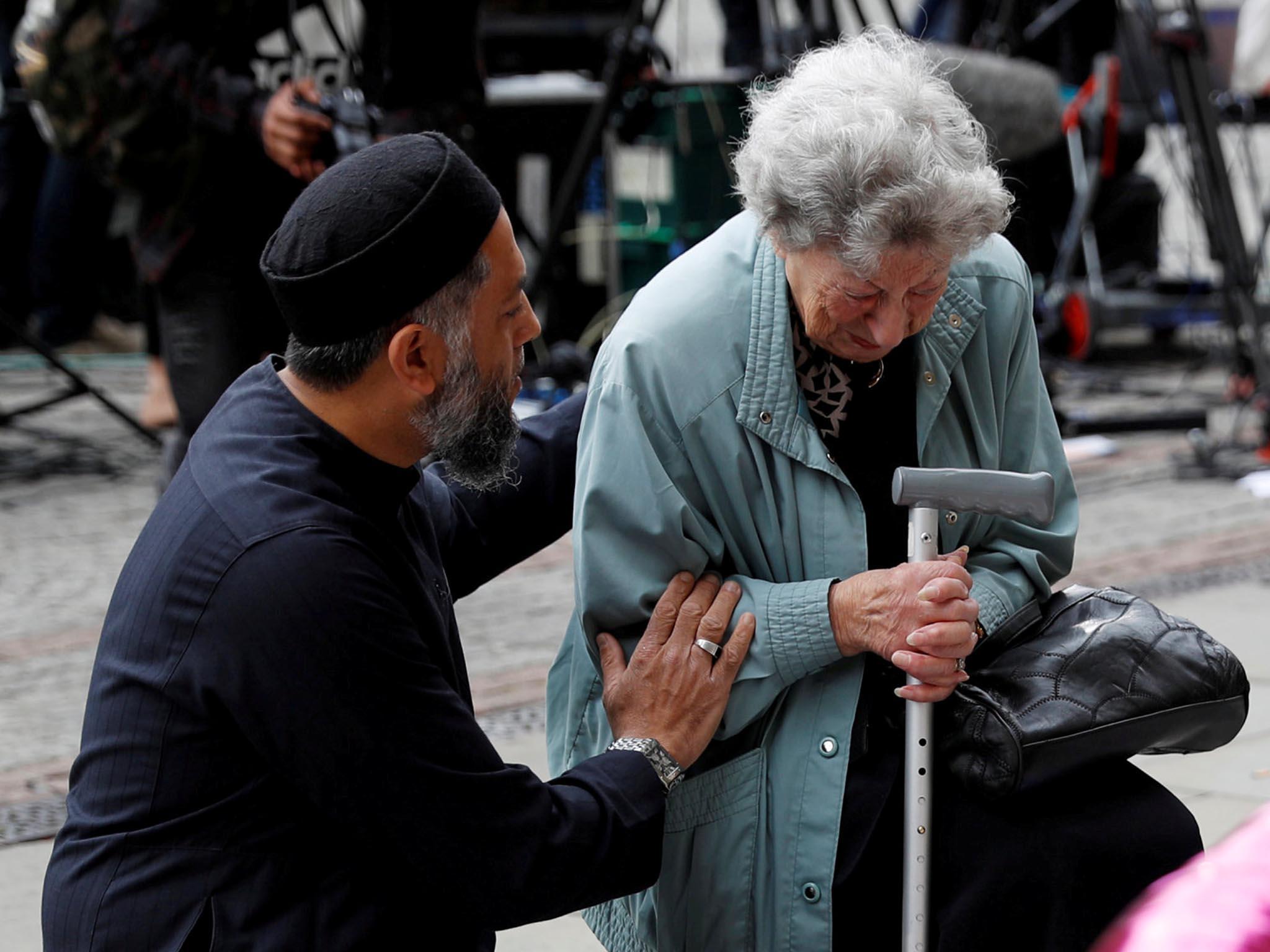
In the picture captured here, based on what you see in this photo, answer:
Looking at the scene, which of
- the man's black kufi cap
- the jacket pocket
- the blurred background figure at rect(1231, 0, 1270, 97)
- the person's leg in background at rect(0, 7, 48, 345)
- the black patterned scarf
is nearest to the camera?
the man's black kufi cap

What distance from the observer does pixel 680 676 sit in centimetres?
220

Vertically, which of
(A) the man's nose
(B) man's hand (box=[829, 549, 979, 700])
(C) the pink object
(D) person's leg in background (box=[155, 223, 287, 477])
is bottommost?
(D) person's leg in background (box=[155, 223, 287, 477])

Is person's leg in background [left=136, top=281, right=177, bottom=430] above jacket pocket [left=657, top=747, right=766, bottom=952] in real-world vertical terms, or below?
below

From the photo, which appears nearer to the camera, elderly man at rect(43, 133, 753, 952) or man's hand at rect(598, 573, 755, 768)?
elderly man at rect(43, 133, 753, 952)

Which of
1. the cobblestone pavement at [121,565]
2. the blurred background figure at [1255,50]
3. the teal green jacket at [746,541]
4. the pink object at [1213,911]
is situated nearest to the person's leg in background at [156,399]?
the cobblestone pavement at [121,565]

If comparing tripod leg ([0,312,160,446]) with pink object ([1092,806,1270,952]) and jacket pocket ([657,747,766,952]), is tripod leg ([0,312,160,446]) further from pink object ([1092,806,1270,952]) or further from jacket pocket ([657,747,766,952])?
pink object ([1092,806,1270,952])

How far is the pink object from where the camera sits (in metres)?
0.90

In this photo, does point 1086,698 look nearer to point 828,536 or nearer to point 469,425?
point 828,536

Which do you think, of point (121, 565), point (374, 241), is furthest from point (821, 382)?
point (121, 565)

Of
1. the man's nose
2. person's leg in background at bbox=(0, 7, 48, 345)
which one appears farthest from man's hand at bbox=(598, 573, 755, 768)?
person's leg in background at bbox=(0, 7, 48, 345)

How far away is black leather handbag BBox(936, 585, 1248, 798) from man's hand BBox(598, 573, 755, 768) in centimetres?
30

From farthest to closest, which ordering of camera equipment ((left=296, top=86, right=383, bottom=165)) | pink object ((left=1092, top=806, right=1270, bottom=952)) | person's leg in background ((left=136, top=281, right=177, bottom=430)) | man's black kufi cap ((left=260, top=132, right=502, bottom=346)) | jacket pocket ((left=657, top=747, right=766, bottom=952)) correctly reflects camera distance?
person's leg in background ((left=136, top=281, right=177, bottom=430)) < camera equipment ((left=296, top=86, right=383, bottom=165)) < jacket pocket ((left=657, top=747, right=766, bottom=952)) < man's black kufi cap ((left=260, top=132, right=502, bottom=346)) < pink object ((left=1092, top=806, right=1270, bottom=952))

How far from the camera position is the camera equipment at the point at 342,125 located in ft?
12.5

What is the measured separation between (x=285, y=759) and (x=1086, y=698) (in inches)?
39.3
